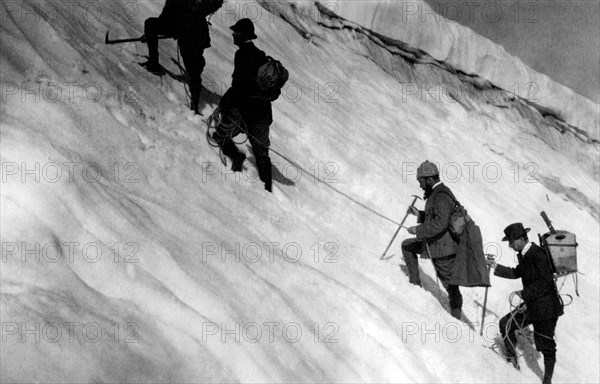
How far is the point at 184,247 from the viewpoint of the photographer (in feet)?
16.1

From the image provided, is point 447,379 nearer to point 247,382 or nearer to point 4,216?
point 247,382

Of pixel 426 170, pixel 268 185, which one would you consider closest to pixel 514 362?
pixel 426 170

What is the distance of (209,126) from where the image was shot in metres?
7.01

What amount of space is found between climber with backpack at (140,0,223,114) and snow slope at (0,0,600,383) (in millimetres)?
477

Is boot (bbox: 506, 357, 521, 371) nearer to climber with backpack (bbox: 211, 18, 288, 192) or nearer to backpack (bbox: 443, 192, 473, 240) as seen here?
backpack (bbox: 443, 192, 473, 240)

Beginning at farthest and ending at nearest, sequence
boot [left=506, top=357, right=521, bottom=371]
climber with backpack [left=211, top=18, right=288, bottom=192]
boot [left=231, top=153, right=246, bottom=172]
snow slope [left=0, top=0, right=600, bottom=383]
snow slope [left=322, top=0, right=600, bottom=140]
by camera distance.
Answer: snow slope [left=322, top=0, right=600, bottom=140]
boot [left=231, top=153, right=246, bottom=172]
boot [left=506, top=357, right=521, bottom=371]
climber with backpack [left=211, top=18, right=288, bottom=192]
snow slope [left=0, top=0, right=600, bottom=383]

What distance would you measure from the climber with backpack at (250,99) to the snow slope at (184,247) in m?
0.24

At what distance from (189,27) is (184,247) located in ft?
9.53

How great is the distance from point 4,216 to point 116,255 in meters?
0.68

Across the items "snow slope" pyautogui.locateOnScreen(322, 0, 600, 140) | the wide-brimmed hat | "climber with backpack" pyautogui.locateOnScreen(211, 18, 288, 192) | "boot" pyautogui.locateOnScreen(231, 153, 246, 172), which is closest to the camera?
the wide-brimmed hat

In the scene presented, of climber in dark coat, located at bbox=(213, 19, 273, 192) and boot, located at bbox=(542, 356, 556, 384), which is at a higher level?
climber in dark coat, located at bbox=(213, 19, 273, 192)

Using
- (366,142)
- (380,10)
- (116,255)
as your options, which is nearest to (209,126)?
(116,255)

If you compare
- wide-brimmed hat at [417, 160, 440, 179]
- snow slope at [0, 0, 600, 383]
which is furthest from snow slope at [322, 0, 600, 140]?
wide-brimmed hat at [417, 160, 440, 179]

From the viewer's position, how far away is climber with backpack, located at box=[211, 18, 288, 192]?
6.39 m
